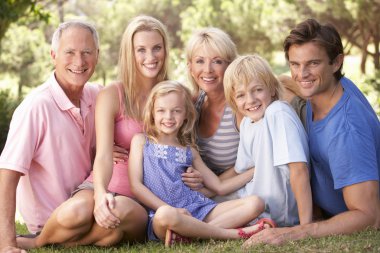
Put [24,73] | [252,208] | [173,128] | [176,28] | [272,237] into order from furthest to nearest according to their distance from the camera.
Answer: [176,28] → [24,73] → [173,128] → [252,208] → [272,237]

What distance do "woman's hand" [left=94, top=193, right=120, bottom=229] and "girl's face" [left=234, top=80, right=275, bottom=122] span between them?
3.83ft

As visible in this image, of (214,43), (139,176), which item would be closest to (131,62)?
(214,43)

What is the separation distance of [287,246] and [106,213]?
116 centimetres

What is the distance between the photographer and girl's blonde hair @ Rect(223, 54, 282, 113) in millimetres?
4535

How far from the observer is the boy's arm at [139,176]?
4.42 metres

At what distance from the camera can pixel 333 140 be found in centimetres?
425

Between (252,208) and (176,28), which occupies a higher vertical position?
(176,28)

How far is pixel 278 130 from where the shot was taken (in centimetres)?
438

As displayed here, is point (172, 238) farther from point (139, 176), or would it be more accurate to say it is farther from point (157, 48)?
point (157, 48)

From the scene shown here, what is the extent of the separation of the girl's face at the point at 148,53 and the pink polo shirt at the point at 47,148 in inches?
21.2

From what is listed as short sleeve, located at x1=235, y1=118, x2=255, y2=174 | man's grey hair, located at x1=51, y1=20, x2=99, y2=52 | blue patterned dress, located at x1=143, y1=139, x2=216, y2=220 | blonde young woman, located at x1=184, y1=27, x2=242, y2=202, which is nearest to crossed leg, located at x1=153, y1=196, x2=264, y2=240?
blue patterned dress, located at x1=143, y1=139, x2=216, y2=220

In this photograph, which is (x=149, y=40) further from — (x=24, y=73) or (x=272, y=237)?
(x=24, y=73)

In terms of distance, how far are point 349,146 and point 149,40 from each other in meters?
1.65

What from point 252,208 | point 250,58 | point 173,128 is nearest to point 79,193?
point 173,128
